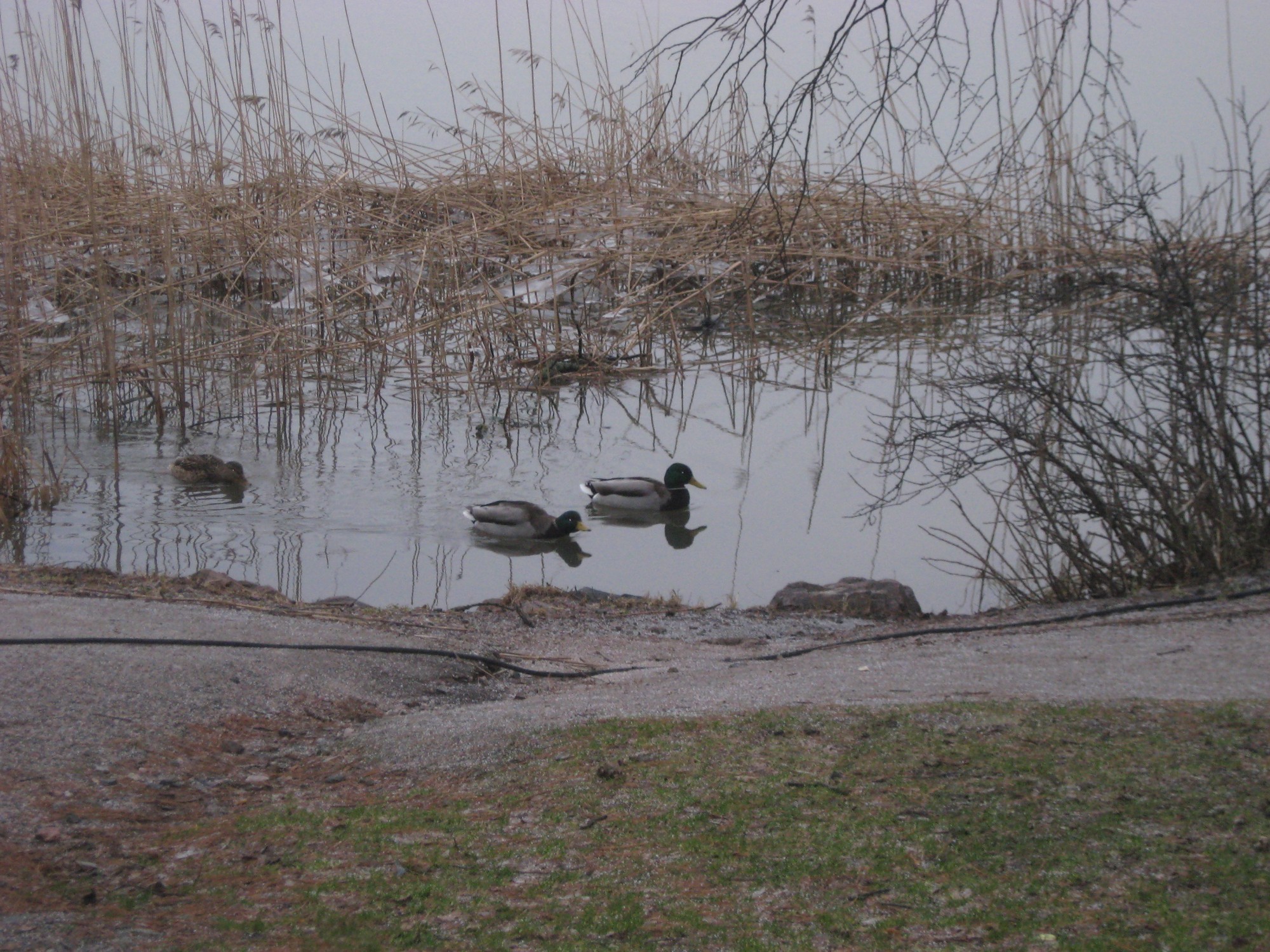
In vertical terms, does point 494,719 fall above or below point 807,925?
above

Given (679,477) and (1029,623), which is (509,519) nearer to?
(679,477)

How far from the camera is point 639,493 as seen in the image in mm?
9906

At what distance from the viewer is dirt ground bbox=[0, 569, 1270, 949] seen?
365 centimetres

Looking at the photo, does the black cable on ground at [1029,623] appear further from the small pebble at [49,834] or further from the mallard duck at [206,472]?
the mallard duck at [206,472]

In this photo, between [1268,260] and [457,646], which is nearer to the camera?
[457,646]

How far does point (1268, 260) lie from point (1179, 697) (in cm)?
336

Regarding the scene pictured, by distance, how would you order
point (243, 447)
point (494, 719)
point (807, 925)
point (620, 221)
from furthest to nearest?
1. point (620, 221)
2. point (243, 447)
3. point (494, 719)
4. point (807, 925)

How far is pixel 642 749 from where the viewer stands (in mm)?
3814

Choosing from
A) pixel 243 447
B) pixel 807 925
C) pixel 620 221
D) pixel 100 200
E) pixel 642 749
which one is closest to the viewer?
pixel 807 925

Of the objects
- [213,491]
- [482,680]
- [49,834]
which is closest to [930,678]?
[482,680]

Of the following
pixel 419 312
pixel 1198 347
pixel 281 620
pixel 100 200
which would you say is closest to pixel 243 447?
pixel 419 312

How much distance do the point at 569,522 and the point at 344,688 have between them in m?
4.57

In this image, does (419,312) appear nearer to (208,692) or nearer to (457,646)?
(457,646)

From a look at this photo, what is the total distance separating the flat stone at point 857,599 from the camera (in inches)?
283
